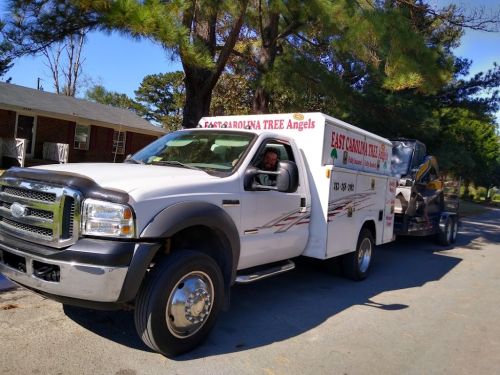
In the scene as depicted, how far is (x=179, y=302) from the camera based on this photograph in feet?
13.3

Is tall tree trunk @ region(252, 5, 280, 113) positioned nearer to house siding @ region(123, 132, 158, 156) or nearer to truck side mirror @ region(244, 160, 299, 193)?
truck side mirror @ region(244, 160, 299, 193)

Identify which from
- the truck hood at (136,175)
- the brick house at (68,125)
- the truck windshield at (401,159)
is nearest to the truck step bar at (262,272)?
the truck hood at (136,175)

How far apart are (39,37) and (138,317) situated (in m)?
7.00

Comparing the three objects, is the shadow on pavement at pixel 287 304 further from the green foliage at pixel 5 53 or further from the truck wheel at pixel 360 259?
the green foliage at pixel 5 53

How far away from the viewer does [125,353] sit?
4.10m

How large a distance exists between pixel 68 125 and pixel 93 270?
21474 millimetres

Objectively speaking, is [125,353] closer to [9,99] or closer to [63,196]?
[63,196]

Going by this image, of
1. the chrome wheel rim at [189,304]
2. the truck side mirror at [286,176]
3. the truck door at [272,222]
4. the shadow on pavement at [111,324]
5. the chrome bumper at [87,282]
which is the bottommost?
the shadow on pavement at [111,324]

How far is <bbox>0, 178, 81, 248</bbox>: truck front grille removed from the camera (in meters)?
3.73

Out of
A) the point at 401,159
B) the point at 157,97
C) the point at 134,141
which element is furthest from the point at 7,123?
the point at 157,97

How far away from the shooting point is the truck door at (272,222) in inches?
193

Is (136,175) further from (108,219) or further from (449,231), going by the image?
(449,231)

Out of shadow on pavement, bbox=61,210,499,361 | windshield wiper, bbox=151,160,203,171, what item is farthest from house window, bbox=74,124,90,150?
windshield wiper, bbox=151,160,203,171

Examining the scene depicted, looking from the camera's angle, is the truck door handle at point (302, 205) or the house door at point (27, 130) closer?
the truck door handle at point (302, 205)
